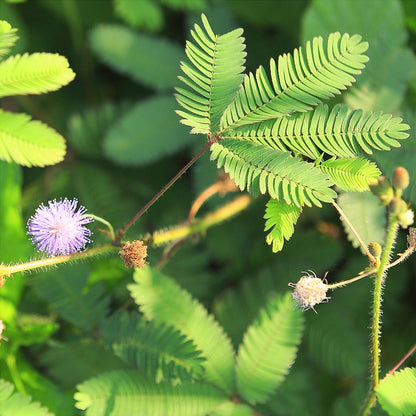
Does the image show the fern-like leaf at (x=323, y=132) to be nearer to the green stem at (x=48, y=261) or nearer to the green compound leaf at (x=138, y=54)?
the green stem at (x=48, y=261)

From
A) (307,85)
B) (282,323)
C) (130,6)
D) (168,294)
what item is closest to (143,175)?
(130,6)

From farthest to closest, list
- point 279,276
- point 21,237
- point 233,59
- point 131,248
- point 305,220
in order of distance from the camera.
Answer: point 305,220 → point 279,276 → point 21,237 → point 233,59 → point 131,248

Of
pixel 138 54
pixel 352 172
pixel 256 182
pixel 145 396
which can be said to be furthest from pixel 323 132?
pixel 138 54

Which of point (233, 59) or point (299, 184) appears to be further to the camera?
point (233, 59)

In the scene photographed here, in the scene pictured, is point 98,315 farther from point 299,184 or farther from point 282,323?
point 299,184

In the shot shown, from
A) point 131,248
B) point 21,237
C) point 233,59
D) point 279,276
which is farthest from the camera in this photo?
point 279,276

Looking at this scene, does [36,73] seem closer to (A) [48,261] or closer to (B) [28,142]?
(B) [28,142]
